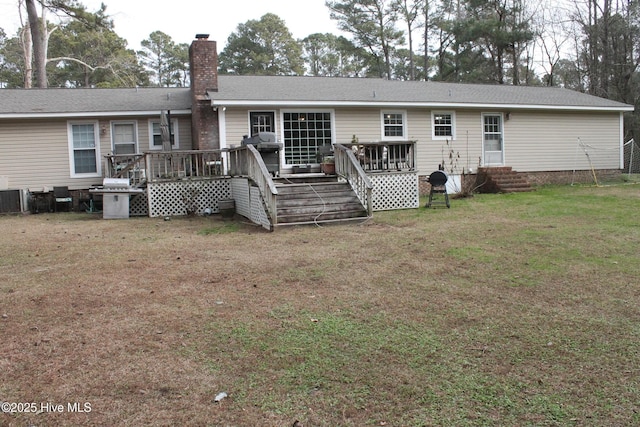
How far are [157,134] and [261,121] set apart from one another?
3.46 meters

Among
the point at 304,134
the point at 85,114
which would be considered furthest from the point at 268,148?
the point at 85,114

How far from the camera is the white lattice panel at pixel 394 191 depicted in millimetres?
11570

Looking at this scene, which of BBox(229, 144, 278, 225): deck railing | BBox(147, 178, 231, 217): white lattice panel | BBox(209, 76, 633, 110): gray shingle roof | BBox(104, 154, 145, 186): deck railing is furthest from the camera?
BBox(209, 76, 633, 110): gray shingle roof

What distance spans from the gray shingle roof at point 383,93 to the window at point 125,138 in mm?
3078

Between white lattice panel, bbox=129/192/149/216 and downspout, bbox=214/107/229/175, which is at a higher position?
downspout, bbox=214/107/229/175

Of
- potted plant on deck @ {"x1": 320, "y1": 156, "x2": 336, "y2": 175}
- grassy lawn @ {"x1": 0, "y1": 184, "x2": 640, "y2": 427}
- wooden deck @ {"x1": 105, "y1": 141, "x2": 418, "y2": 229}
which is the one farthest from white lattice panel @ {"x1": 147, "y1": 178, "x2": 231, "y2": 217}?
grassy lawn @ {"x1": 0, "y1": 184, "x2": 640, "y2": 427}

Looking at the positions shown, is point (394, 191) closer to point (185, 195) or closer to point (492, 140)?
point (185, 195)

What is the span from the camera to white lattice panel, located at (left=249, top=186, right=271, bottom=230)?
30.3ft

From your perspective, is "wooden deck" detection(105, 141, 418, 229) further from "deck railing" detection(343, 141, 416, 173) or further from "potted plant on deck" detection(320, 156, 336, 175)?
"potted plant on deck" detection(320, 156, 336, 175)

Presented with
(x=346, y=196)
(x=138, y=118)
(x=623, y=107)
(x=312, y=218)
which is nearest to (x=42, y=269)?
(x=312, y=218)

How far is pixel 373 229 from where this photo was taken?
8.69 metres

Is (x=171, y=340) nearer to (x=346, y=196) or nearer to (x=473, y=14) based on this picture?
(x=346, y=196)

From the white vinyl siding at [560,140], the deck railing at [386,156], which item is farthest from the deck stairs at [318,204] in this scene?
the white vinyl siding at [560,140]

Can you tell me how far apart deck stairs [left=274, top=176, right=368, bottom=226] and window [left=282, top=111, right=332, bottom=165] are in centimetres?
405
